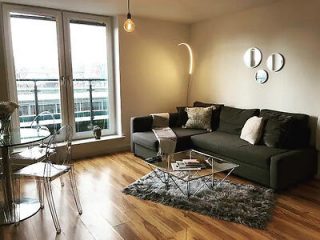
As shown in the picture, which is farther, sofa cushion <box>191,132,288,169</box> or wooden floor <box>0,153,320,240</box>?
sofa cushion <box>191,132,288,169</box>

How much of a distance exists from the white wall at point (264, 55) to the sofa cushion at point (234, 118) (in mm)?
245

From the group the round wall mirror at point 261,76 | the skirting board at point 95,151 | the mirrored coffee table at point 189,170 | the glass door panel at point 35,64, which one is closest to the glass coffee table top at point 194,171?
the mirrored coffee table at point 189,170

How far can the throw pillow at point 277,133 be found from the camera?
3256 millimetres

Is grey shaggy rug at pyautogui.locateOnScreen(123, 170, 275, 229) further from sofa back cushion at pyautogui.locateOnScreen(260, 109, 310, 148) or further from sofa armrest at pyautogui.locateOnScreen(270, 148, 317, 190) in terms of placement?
sofa back cushion at pyautogui.locateOnScreen(260, 109, 310, 148)

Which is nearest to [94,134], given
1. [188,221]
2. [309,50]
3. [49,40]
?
[49,40]

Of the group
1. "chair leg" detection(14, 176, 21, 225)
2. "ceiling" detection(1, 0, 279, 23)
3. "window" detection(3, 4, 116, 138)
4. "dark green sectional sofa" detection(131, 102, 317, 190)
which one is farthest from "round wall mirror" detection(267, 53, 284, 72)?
"chair leg" detection(14, 176, 21, 225)

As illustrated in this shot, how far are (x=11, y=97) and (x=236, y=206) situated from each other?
3366mm

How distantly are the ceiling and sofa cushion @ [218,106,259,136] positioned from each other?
1534mm

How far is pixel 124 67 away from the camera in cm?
464

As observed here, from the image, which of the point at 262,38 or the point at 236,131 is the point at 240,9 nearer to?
the point at 262,38

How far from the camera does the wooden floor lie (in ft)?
7.25

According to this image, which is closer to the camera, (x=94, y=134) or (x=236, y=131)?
(x=236, y=131)

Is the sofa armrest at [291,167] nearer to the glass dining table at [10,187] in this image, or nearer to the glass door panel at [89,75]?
the glass dining table at [10,187]

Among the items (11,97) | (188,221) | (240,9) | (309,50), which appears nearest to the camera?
(188,221)
